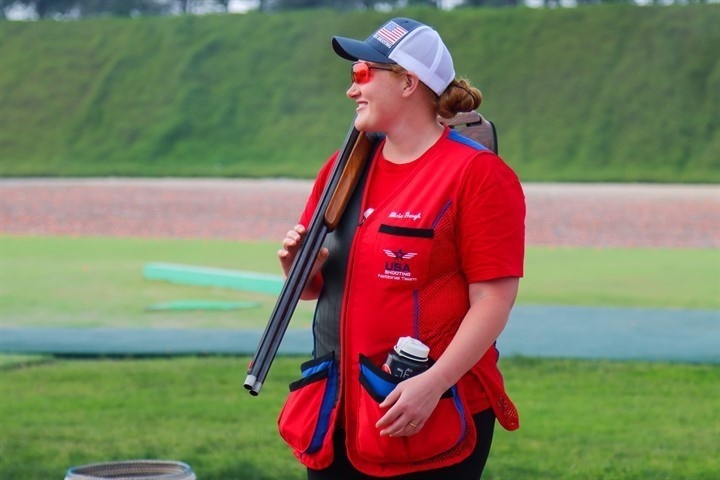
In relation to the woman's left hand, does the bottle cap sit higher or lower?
higher

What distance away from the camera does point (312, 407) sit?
286 cm

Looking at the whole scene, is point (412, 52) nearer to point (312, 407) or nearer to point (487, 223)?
point (487, 223)

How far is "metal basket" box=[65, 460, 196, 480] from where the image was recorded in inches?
164

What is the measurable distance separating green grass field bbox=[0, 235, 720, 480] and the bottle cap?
3119 mm

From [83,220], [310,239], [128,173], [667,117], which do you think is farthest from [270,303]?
[667,117]

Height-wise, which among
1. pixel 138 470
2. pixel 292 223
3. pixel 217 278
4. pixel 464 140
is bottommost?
pixel 292 223

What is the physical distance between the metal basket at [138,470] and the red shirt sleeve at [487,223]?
180 cm

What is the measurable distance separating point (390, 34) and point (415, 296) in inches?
23.4

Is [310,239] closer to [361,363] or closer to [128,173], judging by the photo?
[361,363]

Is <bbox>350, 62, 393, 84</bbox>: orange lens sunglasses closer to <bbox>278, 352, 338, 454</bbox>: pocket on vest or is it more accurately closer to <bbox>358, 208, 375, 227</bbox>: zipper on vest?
<bbox>358, 208, 375, 227</bbox>: zipper on vest

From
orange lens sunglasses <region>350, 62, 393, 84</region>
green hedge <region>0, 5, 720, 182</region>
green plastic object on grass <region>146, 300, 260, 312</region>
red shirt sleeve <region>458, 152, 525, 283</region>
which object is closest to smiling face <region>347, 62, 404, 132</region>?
orange lens sunglasses <region>350, 62, 393, 84</region>

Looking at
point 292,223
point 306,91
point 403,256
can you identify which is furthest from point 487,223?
point 306,91

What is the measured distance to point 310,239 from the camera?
2.85m

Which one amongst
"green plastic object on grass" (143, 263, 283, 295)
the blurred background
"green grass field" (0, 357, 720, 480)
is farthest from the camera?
"green plastic object on grass" (143, 263, 283, 295)
